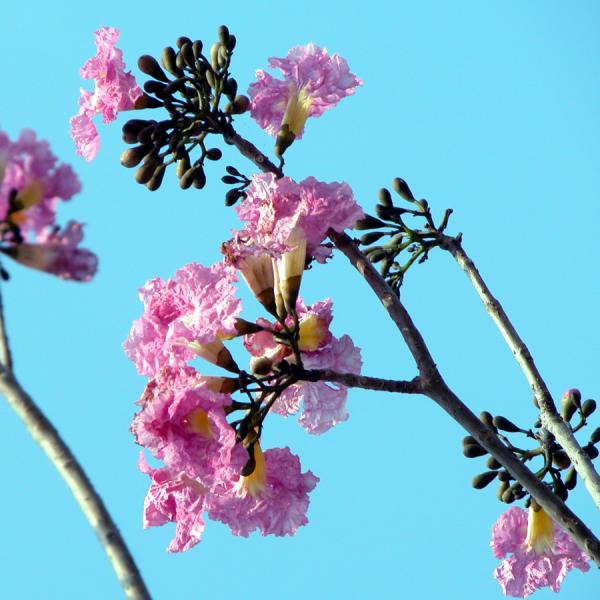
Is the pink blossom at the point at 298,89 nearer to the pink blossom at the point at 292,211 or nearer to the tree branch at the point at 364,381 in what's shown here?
the pink blossom at the point at 292,211

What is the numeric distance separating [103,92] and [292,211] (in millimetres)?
990

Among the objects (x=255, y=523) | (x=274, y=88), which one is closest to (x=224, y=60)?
(x=274, y=88)

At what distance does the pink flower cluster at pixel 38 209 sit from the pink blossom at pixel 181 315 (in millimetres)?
1132

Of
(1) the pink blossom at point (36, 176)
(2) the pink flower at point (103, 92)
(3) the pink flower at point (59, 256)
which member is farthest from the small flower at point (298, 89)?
(3) the pink flower at point (59, 256)

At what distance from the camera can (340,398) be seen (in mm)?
3773

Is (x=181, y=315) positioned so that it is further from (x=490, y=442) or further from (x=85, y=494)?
(x=85, y=494)

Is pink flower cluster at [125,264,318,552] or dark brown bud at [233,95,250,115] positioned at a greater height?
dark brown bud at [233,95,250,115]

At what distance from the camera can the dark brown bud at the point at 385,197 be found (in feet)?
15.6

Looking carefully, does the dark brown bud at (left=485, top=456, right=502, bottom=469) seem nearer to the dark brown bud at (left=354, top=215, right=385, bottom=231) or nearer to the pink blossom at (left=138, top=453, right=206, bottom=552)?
the dark brown bud at (left=354, top=215, right=385, bottom=231)

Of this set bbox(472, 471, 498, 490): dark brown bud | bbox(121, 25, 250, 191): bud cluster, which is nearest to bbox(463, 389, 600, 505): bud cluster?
bbox(472, 471, 498, 490): dark brown bud

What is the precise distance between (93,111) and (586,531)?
217cm

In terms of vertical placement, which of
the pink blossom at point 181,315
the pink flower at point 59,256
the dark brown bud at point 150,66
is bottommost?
the pink flower at point 59,256

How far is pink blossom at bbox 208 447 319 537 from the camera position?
3594 mm

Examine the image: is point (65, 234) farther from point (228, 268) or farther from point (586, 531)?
point (586, 531)
